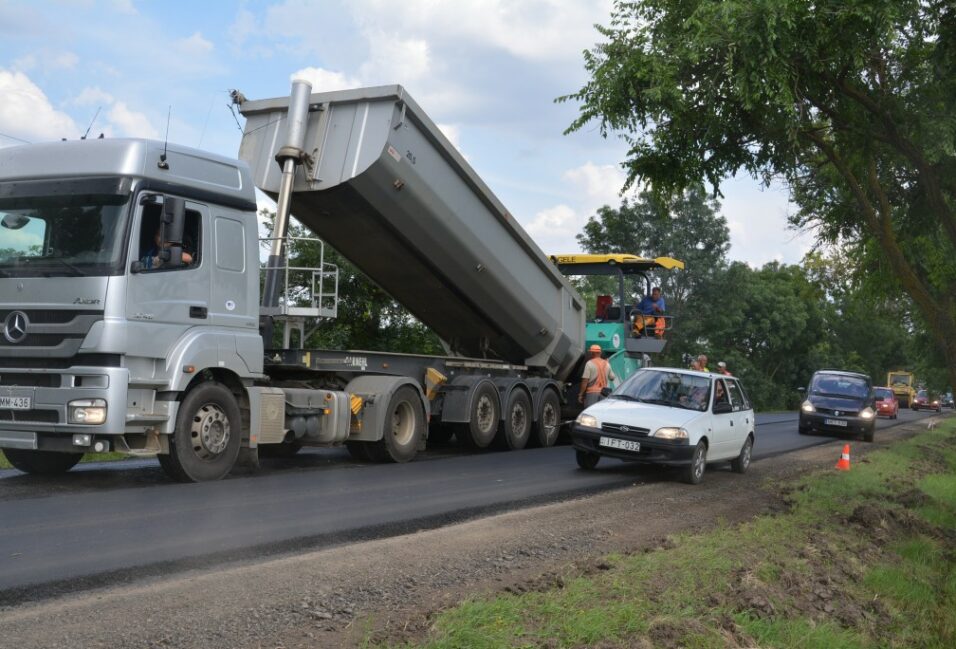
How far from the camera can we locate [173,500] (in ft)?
28.7

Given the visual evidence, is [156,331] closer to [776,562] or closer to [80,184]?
[80,184]

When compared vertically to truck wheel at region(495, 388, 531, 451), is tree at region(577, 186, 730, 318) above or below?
above

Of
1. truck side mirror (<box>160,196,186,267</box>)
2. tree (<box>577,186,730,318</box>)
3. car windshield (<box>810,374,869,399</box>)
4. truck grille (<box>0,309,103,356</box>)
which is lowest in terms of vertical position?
car windshield (<box>810,374,869,399</box>)

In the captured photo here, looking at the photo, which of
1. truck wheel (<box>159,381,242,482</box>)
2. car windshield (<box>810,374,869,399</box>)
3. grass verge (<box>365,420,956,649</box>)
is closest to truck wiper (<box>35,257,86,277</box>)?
truck wheel (<box>159,381,242,482</box>)

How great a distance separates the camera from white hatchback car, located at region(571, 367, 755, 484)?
1208 cm

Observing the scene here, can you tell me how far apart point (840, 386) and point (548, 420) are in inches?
512

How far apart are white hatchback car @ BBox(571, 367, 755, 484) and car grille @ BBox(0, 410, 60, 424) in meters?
6.49

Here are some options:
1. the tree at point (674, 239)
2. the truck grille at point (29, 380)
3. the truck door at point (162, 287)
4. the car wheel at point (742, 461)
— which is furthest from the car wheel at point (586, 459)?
the tree at point (674, 239)

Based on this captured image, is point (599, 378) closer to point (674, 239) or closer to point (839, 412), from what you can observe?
point (839, 412)

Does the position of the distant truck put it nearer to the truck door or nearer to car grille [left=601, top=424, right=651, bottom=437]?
car grille [left=601, top=424, right=651, bottom=437]

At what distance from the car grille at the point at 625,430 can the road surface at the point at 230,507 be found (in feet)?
1.99

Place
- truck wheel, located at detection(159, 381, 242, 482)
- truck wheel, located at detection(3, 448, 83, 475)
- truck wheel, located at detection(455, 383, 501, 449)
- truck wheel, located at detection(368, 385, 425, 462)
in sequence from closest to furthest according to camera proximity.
A: truck wheel, located at detection(159, 381, 242, 482), truck wheel, located at detection(3, 448, 83, 475), truck wheel, located at detection(368, 385, 425, 462), truck wheel, located at detection(455, 383, 501, 449)

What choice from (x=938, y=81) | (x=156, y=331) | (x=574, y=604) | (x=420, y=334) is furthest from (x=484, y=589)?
(x=420, y=334)

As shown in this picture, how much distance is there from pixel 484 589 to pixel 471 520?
277 centimetres
